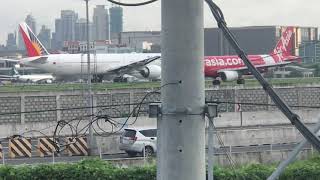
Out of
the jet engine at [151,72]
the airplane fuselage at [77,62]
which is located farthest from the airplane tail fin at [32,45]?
the jet engine at [151,72]

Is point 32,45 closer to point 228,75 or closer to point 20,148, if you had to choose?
point 228,75

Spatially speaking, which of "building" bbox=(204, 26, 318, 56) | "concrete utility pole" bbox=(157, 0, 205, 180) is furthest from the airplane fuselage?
"concrete utility pole" bbox=(157, 0, 205, 180)

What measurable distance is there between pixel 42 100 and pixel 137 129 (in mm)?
15247

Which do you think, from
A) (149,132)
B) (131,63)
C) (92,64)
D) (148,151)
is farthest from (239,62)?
(148,151)

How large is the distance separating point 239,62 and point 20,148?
41.8 metres

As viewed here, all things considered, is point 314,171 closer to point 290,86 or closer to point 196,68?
point 196,68

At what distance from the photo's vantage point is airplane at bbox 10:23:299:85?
2670 inches

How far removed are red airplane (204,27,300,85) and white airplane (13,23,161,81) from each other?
553cm

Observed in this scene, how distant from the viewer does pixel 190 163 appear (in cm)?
772

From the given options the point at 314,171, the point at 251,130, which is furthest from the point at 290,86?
the point at 314,171

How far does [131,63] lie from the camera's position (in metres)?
71.9

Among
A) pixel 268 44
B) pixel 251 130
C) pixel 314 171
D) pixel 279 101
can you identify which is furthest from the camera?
pixel 268 44

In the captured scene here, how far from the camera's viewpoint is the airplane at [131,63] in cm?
6781

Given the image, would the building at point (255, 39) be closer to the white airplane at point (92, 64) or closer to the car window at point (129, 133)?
the white airplane at point (92, 64)
